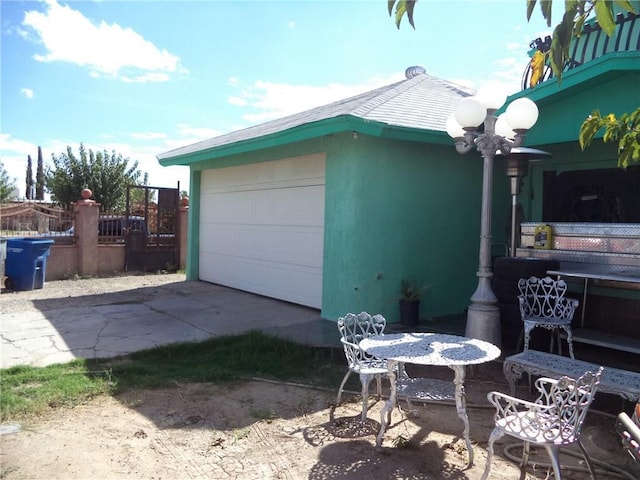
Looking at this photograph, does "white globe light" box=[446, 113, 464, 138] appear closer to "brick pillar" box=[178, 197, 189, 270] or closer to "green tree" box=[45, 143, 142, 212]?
"brick pillar" box=[178, 197, 189, 270]

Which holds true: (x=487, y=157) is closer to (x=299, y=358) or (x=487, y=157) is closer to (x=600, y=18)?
(x=299, y=358)

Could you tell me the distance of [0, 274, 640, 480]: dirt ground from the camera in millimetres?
3242

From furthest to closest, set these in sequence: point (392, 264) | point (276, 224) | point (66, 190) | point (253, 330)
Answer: point (66, 190) → point (276, 224) → point (392, 264) → point (253, 330)

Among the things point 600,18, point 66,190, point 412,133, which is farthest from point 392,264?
point 66,190

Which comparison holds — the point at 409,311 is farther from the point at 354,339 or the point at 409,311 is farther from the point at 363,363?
the point at 363,363

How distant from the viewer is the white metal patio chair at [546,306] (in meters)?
5.09

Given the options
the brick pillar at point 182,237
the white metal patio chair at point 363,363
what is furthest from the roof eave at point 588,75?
the brick pillar at point 182,237

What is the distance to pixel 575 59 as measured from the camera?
8.36 m

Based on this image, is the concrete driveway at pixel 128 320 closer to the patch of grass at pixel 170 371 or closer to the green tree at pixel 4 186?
the patch of grass at pixel 170 371

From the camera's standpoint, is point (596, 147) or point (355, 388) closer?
point (355, 388)

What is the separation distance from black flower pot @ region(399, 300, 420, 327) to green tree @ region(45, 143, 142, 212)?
69.3 feet

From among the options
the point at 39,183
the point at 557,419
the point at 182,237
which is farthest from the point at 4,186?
the point at 557,419

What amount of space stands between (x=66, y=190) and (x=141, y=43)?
18353 mm

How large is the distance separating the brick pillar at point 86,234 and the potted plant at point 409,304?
8.92m
